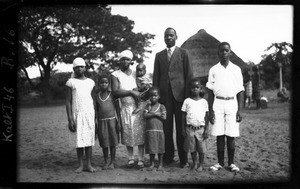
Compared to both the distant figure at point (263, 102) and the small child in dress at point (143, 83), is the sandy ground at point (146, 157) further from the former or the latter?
the small child in dress at point (143, 83)

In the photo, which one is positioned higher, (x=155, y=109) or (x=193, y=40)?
(x=193, y=40)

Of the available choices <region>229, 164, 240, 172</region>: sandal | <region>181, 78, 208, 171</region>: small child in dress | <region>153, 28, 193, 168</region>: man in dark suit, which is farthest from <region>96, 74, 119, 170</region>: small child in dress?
<region>229, 164, 240, 172</region>: sandal

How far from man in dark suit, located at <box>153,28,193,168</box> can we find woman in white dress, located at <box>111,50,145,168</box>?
0.39 metres

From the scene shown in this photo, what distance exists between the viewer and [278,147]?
19.7 ft

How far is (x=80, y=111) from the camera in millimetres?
5594

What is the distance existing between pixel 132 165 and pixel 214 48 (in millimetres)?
2314

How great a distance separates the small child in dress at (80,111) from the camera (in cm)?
557

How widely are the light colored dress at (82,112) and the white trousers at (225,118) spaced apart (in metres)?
1.93

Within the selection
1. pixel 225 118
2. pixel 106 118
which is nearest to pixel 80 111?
pixel 106 118

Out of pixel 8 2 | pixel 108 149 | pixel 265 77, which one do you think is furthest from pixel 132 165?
pixel 8 2

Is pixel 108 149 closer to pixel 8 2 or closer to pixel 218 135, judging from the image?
pixel 218 135

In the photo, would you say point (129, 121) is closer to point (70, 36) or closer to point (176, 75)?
point (176, 75)

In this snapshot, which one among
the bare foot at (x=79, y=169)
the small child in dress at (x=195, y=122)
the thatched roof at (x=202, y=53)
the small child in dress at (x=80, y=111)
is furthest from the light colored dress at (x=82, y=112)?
the thatched roof at (x=202, y=53)

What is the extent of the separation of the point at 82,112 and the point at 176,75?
1584 mm
